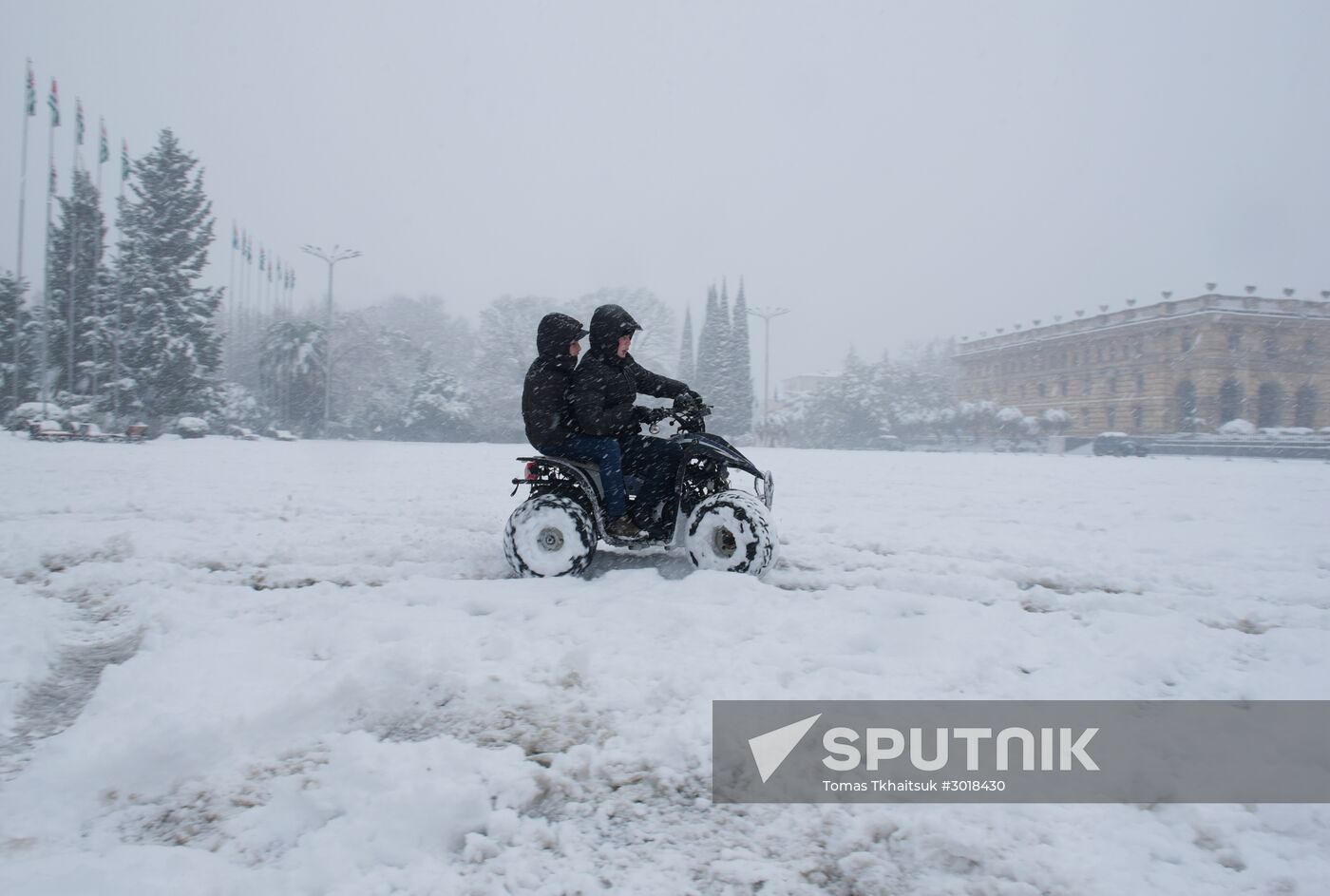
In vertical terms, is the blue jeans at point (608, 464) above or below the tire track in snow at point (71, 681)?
above

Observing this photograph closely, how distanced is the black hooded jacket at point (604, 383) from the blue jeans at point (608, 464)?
8cm

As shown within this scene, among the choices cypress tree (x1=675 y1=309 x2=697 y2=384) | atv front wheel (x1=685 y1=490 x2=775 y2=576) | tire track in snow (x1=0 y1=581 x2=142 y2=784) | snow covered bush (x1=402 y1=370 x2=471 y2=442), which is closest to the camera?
tire track in snow (x1=0 y1=581 x2=142 y2=784)

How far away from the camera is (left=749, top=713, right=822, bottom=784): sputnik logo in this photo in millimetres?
2852

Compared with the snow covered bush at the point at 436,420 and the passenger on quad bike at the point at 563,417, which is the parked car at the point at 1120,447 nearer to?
the snow covered bush at the point at 436,420

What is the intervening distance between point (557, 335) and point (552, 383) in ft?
1.23

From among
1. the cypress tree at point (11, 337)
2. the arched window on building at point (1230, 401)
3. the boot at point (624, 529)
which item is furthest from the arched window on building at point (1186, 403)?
the cypress tree at point (11, 337)

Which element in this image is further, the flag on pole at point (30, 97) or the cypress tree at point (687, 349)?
the cypress tree at point (687, 349)

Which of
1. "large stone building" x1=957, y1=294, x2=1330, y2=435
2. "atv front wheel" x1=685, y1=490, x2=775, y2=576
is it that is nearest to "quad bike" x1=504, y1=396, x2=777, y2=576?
"atv front wheel" x1=685, y1=490, x2=775, y2=576

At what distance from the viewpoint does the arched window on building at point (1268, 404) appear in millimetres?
56094

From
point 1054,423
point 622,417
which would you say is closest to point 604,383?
point 622,417

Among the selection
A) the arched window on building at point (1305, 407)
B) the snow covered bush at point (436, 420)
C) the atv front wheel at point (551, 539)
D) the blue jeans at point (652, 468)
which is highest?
the arched window on building at point (1305, 407)

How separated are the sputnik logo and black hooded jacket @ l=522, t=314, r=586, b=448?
3279 millimetres

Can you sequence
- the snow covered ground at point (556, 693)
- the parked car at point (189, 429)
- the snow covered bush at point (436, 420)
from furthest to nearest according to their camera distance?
the snow covered bush at point (436, 420)
the parked car at point (189, 429)
the snow covered ground at point (556, 693)

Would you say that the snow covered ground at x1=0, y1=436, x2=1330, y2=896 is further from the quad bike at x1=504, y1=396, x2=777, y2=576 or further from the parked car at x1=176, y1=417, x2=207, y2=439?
the parked car at x1=176, y1=417, x2=207, y2=439
